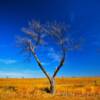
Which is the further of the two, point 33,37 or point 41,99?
point 33,37

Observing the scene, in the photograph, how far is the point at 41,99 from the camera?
28.1 meters

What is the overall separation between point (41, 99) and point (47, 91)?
9.78 metres

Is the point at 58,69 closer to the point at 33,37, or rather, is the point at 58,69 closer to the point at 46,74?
the point at 46,74

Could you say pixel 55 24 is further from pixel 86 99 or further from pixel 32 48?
pixel 86 99

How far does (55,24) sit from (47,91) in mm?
8627

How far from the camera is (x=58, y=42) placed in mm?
Result: 36938

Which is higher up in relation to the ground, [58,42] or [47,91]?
[58,42]

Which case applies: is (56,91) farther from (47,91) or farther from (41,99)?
Result: (41,99)

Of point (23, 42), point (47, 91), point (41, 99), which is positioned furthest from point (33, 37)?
point (41, 99)

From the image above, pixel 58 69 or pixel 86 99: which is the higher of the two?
pixel 58 69

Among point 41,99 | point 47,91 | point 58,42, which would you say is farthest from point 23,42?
point 41,99

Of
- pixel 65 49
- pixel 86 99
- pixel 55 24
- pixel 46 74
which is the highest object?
pixel 55 24

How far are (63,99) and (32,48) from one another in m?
11.8

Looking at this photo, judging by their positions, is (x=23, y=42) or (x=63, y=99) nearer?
(x=63, y=99)
